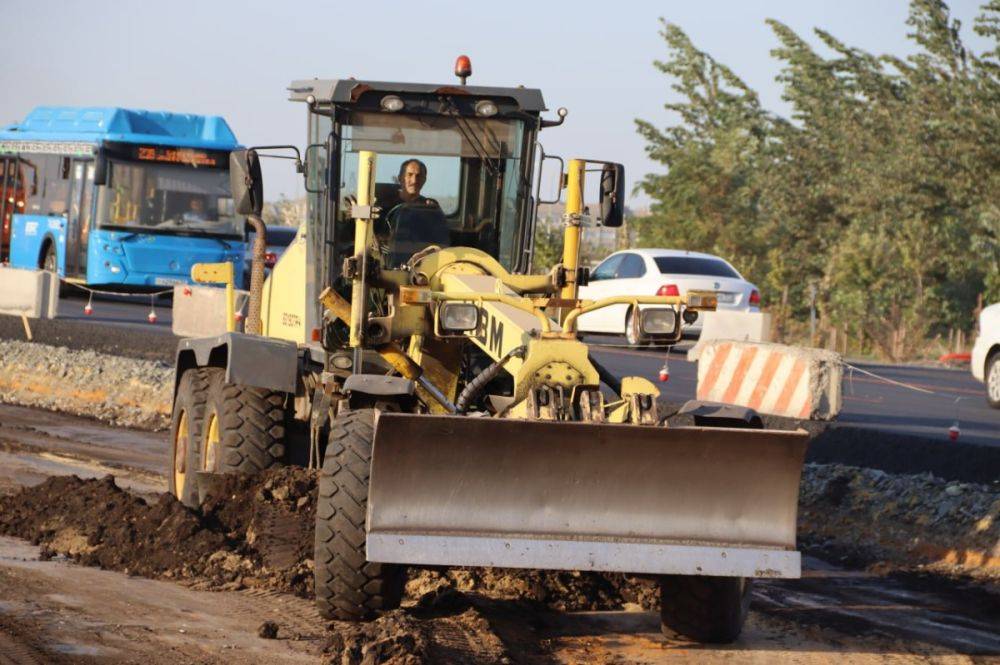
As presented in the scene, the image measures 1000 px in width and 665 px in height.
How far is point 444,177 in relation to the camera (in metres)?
9.71

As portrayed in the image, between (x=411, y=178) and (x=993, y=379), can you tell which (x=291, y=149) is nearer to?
(x=411, y=178)

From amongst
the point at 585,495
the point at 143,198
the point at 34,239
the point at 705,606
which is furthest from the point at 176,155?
the point at 585,495

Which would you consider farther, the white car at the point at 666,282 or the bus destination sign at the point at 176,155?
the bus destination sign at the point at 176,155

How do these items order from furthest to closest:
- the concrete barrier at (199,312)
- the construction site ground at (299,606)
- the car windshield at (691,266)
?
the car windshield at (691,266), the concrete barrier at (199,312), the construction site ground at (299,606)

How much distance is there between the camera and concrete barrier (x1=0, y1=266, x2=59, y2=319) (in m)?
24.1

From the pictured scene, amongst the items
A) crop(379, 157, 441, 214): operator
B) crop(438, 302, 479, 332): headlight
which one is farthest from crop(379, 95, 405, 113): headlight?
crop(438, 302, 479, 332): headlight

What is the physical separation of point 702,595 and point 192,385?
4.20m

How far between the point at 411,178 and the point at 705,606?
327cm

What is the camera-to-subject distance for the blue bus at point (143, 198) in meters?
28.9

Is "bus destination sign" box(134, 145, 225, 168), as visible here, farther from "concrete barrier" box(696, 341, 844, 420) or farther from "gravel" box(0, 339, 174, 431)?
"concrete barrier" box(696, 341, 844, 420)

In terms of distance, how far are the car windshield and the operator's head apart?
1562cm

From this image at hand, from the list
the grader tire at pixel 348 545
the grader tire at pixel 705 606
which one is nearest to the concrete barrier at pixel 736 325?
the grader tire at pixel 705 606

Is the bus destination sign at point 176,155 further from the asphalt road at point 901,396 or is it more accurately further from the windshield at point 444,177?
the windshield at point 444,177

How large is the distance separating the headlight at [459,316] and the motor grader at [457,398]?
10 millimetres
